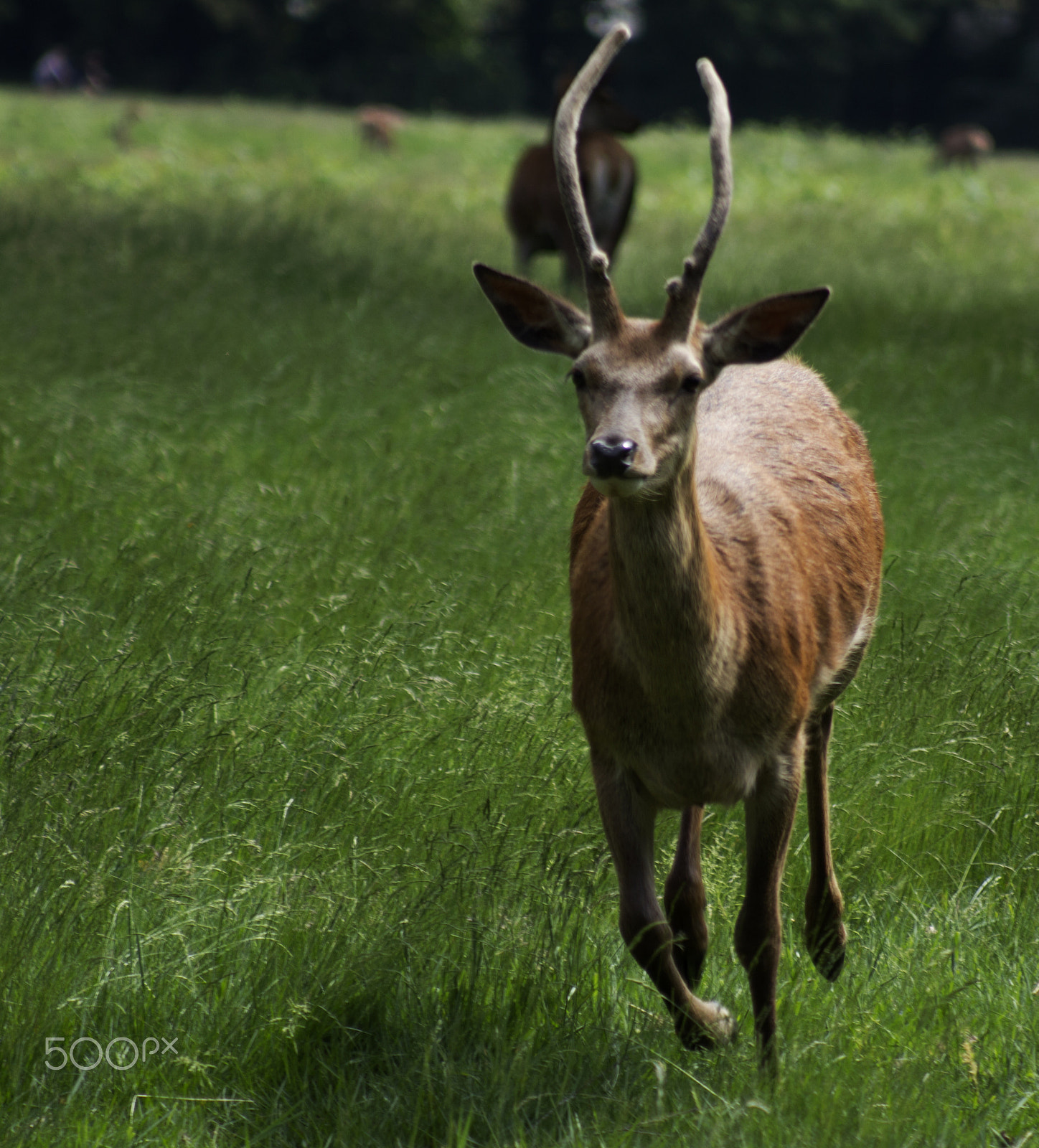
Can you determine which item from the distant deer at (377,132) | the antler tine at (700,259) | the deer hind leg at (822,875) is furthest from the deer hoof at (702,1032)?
the distant deer at (377,132)

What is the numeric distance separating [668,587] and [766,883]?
0.68 m

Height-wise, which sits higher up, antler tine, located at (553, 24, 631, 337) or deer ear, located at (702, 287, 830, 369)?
antler tine, located at (553, 24, 631, 337)

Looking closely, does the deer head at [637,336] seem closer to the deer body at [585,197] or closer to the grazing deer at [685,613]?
the grazing deer at [685,613]

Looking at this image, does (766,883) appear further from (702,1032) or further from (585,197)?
(585,197)

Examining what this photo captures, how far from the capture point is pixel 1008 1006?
327 centimetres

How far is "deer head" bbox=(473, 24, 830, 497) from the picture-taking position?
2.85m

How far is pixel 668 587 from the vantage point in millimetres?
3066

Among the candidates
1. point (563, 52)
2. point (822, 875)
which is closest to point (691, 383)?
point (822, 875)

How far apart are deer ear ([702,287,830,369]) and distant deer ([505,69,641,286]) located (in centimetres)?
981

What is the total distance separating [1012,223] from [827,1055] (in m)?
18.5

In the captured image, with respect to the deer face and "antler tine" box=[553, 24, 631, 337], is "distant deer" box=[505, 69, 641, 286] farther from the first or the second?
the deer face

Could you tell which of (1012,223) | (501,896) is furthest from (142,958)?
(1012,223)

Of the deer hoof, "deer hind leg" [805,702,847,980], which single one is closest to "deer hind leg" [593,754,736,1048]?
the deer hoof

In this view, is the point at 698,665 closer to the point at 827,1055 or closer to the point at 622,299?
the point at 827,1055
